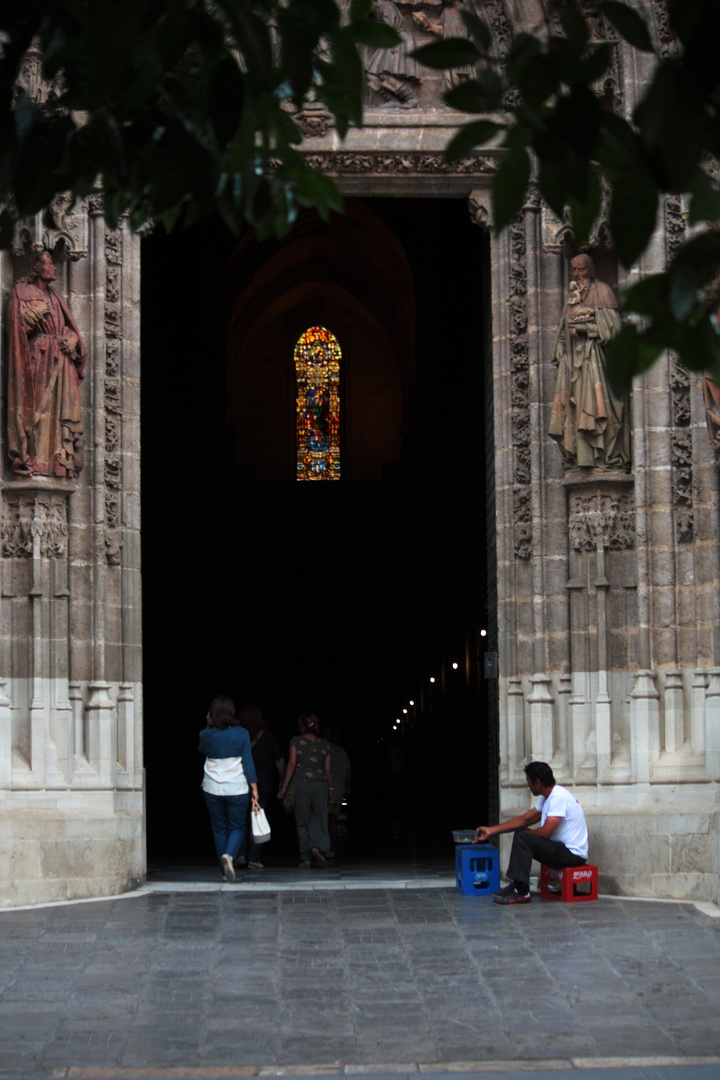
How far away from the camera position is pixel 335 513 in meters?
33.7

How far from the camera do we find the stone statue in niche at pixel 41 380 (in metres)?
11.0

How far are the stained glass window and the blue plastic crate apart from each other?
27.5m

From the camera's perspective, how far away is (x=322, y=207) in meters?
3.98

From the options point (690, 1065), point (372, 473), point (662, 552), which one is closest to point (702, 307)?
point (690, 1065)

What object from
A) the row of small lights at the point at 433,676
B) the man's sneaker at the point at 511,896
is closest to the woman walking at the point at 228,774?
the man's sneaker at the point at 511,896

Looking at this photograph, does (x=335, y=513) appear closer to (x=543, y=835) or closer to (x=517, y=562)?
(x=517, y=562)

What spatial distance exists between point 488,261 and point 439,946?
6.77 m

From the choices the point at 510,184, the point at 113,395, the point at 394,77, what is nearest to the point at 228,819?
the point at 113,395

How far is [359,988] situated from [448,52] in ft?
16.0

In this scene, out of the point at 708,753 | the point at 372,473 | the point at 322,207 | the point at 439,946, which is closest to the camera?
the point at 322,207

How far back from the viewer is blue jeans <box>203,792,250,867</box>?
1142cm

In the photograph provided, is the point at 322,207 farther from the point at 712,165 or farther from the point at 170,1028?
the point at 712,165

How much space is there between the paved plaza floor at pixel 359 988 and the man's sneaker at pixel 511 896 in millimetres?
126

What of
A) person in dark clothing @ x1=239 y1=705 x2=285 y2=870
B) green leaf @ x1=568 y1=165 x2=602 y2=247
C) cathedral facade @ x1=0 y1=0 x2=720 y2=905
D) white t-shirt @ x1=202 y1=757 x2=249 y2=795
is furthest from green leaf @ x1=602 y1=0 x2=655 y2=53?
person in dark clothing @ x1=239 y1=705 x2=285 y2=870
